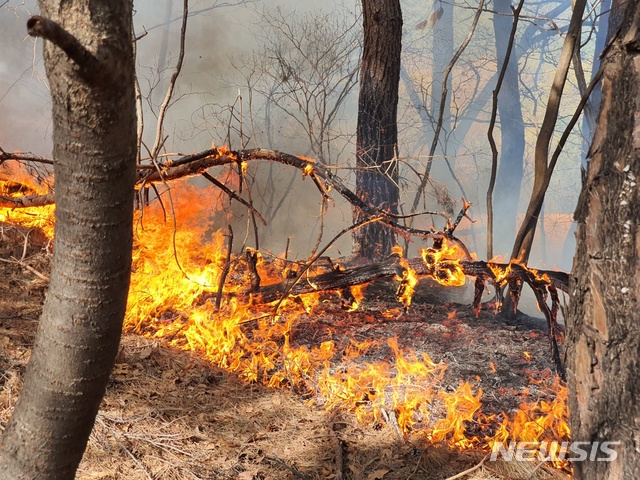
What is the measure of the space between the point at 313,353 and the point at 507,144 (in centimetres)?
1371

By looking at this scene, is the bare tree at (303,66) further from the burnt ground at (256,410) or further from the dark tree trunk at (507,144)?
the burnt ground at (256,410)

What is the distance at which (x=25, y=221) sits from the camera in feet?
17.9

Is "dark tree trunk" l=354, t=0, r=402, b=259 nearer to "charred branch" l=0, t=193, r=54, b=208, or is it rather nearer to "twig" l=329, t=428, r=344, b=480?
"charred branch" l=0, t=193, r=54, b=208

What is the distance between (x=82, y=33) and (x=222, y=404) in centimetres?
250

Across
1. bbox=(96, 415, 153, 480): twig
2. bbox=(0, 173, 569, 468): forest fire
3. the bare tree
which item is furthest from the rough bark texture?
the bare tree

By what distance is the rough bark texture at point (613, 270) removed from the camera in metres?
1.80

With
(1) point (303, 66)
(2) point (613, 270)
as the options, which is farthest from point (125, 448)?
(1) point (303, 66)

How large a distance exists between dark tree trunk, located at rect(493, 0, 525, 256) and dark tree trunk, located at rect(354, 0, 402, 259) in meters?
9.35

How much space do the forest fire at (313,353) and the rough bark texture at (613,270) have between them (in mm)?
1139

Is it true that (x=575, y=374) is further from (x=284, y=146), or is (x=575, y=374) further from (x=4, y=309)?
(x=284, y=146)

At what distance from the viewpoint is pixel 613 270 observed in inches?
72.8

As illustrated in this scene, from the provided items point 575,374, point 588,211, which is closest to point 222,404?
point 575,374

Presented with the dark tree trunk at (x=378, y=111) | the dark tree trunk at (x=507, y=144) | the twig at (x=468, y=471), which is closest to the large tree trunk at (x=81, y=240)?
the twig at (x=468, y=471)

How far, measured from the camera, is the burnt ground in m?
2.76
